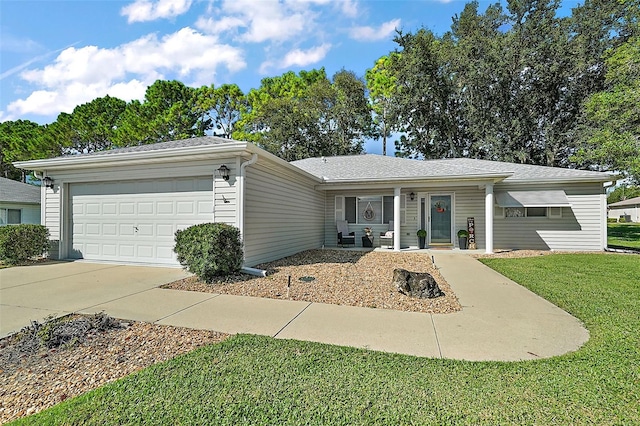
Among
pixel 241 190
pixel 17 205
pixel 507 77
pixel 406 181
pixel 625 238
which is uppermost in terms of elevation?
pixel 507 77

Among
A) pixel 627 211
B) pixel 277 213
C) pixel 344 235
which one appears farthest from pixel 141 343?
pixel 627 211

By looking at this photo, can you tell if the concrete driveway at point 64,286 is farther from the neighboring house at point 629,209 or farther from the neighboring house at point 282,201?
the neighboring house at point 629,209

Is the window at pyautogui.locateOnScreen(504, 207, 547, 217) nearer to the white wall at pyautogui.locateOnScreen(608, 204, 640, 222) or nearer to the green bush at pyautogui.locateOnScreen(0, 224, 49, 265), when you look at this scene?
the green bush at pyautogui.locateOnScreen(0, 224, 49, 265)

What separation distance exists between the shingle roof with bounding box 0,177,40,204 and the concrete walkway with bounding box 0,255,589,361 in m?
10.3

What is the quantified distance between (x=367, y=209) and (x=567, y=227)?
725 centimetres

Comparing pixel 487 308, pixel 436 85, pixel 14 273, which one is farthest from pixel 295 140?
pixel 487 308

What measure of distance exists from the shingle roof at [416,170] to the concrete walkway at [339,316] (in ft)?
18.0

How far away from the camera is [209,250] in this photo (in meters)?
5.88

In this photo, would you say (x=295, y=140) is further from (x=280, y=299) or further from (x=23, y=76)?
(x=280, y=299)

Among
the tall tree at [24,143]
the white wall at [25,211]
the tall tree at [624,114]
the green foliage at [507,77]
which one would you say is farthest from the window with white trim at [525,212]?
the tall tree at [24,143]

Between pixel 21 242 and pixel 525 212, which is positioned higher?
pixel 525 212

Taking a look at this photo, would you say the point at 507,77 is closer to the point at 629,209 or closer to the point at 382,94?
the point at 382,94

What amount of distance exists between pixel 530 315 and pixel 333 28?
488 inches

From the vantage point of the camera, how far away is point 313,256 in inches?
380
